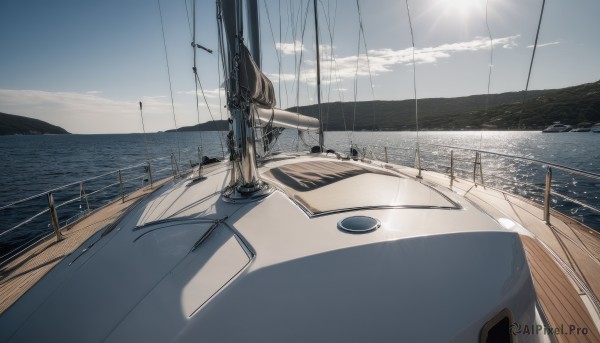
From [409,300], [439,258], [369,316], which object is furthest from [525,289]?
[369,316]

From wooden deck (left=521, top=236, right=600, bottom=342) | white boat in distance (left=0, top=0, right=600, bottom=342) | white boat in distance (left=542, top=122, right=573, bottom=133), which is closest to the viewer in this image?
white boat in distance (left=0, top=0, right=600, bottom=342)

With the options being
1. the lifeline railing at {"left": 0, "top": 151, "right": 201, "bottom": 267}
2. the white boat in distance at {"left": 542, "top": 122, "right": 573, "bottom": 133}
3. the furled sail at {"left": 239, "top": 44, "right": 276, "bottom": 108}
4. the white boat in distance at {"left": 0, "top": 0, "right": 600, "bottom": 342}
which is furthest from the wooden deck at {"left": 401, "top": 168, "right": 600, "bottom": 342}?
the white boat in distance at {"left": 542, "top": 122, "right": 573, "bottom": 133}

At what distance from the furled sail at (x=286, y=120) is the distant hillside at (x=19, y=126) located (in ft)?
789

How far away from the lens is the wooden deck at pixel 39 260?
3.32 m

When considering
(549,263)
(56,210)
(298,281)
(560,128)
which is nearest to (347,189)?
(298,281)

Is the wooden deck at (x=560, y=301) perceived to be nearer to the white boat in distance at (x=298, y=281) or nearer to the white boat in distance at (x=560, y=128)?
the white boat in distance at (x=298, y=281)

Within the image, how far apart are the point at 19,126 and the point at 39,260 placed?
249767mm

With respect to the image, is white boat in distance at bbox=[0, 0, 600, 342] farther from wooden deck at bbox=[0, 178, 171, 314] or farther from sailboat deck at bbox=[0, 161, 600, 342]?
wooden deck at bbox=[0, 178, 171, 314]

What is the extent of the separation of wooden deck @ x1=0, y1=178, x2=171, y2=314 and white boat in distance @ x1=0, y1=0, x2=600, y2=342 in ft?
5.80

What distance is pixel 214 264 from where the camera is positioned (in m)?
1.68

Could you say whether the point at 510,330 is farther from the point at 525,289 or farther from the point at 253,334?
the point at 253,334

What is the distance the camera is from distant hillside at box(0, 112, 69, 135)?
6905 inches

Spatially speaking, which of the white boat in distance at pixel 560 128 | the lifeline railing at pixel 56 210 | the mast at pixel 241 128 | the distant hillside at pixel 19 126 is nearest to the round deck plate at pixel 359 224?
the mast at pixel 241 128

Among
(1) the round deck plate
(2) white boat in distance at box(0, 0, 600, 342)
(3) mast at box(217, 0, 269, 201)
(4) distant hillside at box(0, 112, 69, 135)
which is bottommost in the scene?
(2) white boat in distance at box(0, 0, 600, 342)
